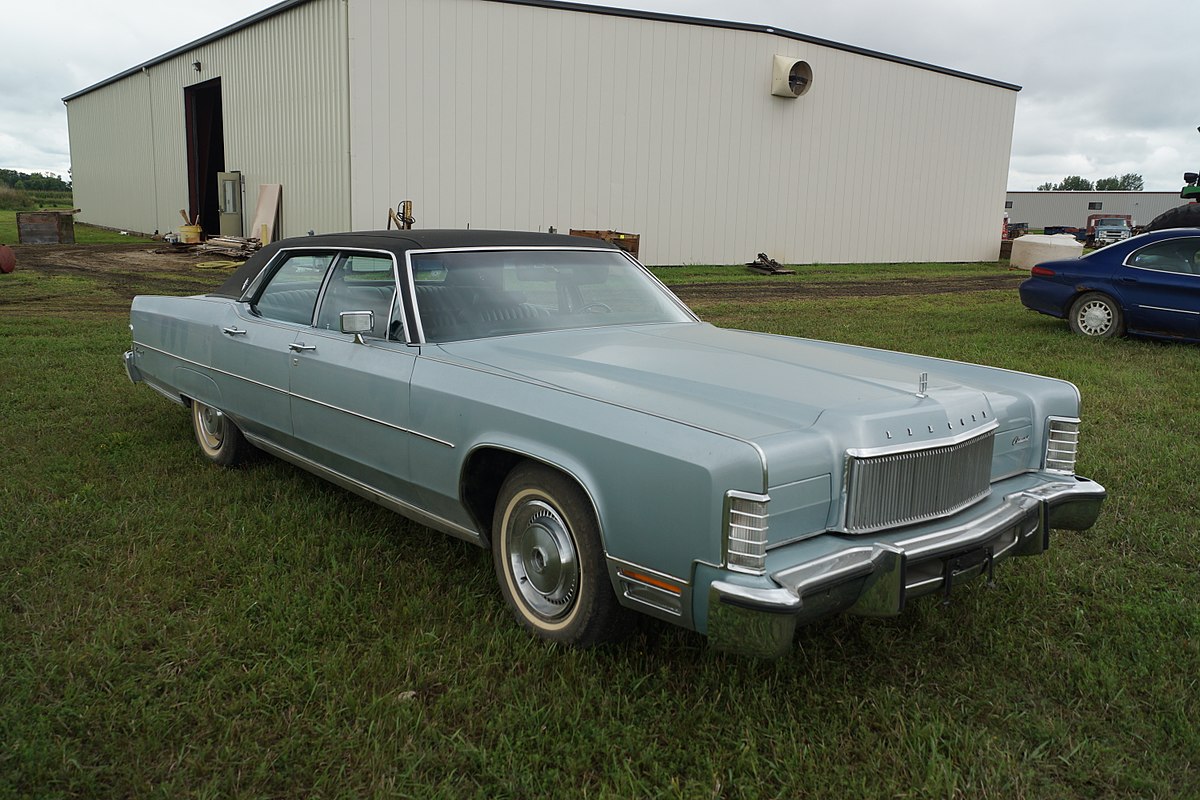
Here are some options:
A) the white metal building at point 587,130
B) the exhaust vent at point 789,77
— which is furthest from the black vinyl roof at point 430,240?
the exhaust vent at point 789,77

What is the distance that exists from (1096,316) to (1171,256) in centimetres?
96

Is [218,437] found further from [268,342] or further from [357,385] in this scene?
[357,385]

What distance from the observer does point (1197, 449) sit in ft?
18.2

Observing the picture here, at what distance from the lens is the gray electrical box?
22.2 meters

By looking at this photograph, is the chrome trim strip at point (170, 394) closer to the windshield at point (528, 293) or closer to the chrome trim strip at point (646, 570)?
the windshield at point (528, 293)

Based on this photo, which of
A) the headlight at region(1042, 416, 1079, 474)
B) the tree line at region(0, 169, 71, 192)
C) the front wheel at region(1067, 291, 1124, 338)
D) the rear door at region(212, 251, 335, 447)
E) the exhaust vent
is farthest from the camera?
the tree line at region(0, 169, 71, 192)

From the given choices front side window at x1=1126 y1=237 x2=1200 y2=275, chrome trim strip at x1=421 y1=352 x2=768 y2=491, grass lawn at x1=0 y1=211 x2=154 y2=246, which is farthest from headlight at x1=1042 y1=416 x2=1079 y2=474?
grass lawn at x1=0 y1=211 x2=154 y2=246

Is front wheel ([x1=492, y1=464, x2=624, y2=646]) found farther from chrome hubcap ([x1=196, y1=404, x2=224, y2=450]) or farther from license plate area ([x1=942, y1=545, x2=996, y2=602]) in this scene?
chrome hubcap ([x1=196, y1=404, x2=224, y2=450])

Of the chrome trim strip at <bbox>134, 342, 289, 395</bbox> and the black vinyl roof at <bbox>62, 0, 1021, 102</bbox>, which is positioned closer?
the chrome trim strip at <bbox>134, 342, 289, 395</bbox>

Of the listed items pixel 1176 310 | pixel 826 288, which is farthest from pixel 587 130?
pixel 1176 310

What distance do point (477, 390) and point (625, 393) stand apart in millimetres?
582

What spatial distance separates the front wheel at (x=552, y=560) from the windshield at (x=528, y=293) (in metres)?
0.89

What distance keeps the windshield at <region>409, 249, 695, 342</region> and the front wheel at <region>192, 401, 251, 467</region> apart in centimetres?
177

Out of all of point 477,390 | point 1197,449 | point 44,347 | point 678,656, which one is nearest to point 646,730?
point 678,656
